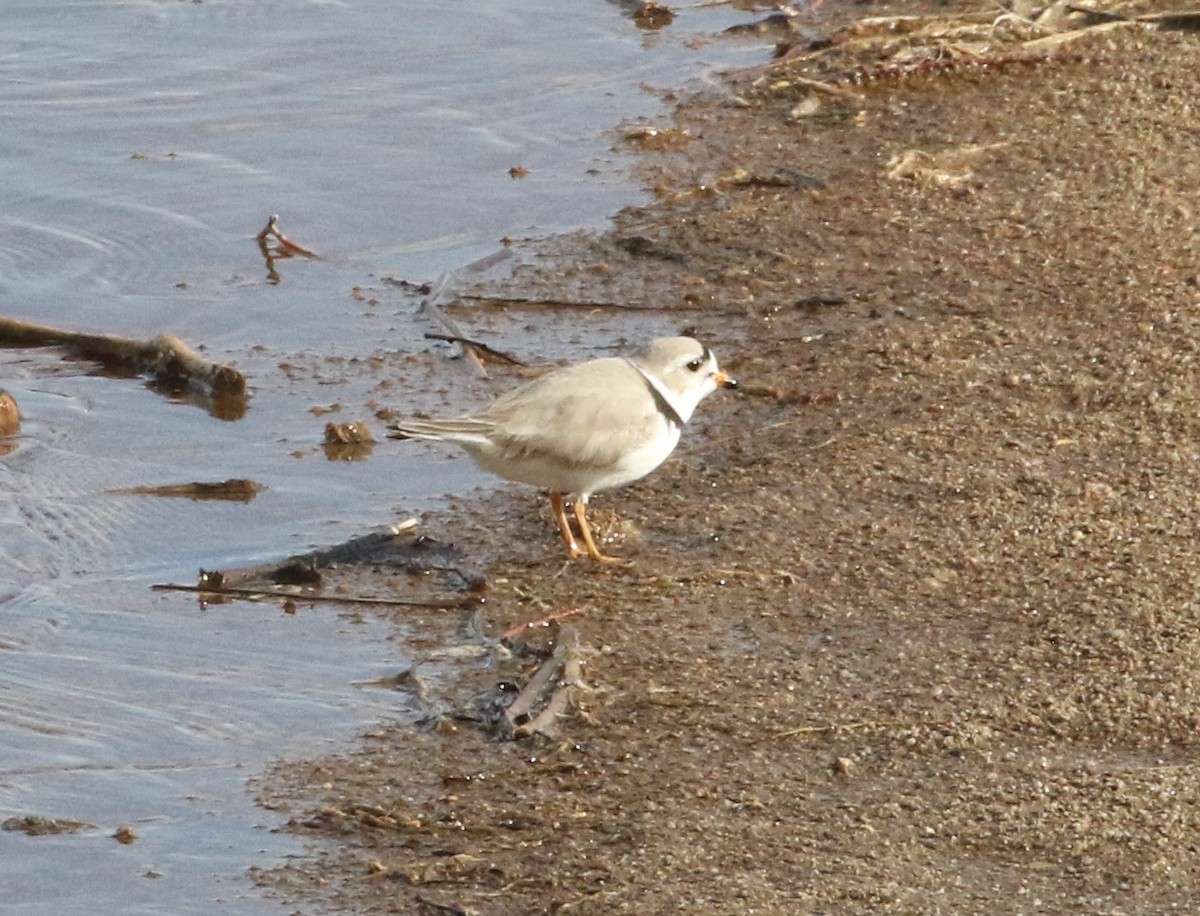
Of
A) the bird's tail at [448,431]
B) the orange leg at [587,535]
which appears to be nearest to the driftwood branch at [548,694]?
the orange leg at [587,535]

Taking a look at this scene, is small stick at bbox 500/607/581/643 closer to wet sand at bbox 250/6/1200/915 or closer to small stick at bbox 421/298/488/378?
wet sand at bbox 250/6/1200/915

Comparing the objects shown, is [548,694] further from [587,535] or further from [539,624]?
[587,535]

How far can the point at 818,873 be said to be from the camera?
4.40 meters

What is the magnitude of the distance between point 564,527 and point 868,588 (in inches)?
38.0

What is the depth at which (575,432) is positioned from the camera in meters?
6.00

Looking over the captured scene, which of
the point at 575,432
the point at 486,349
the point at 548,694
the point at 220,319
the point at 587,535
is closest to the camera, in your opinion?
the point at 548,694

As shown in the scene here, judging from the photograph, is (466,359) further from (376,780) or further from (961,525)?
(376,780)

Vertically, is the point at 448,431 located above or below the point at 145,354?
above

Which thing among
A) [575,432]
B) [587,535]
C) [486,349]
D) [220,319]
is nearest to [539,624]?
[587,535]

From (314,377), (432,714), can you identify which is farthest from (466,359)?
(432,714)

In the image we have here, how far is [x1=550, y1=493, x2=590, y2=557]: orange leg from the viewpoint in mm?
6160

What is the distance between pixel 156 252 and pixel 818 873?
5.36 m

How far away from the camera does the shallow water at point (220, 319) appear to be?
→ 5059 millimetres

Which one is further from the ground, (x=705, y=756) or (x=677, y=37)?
(x=677, y=37)
